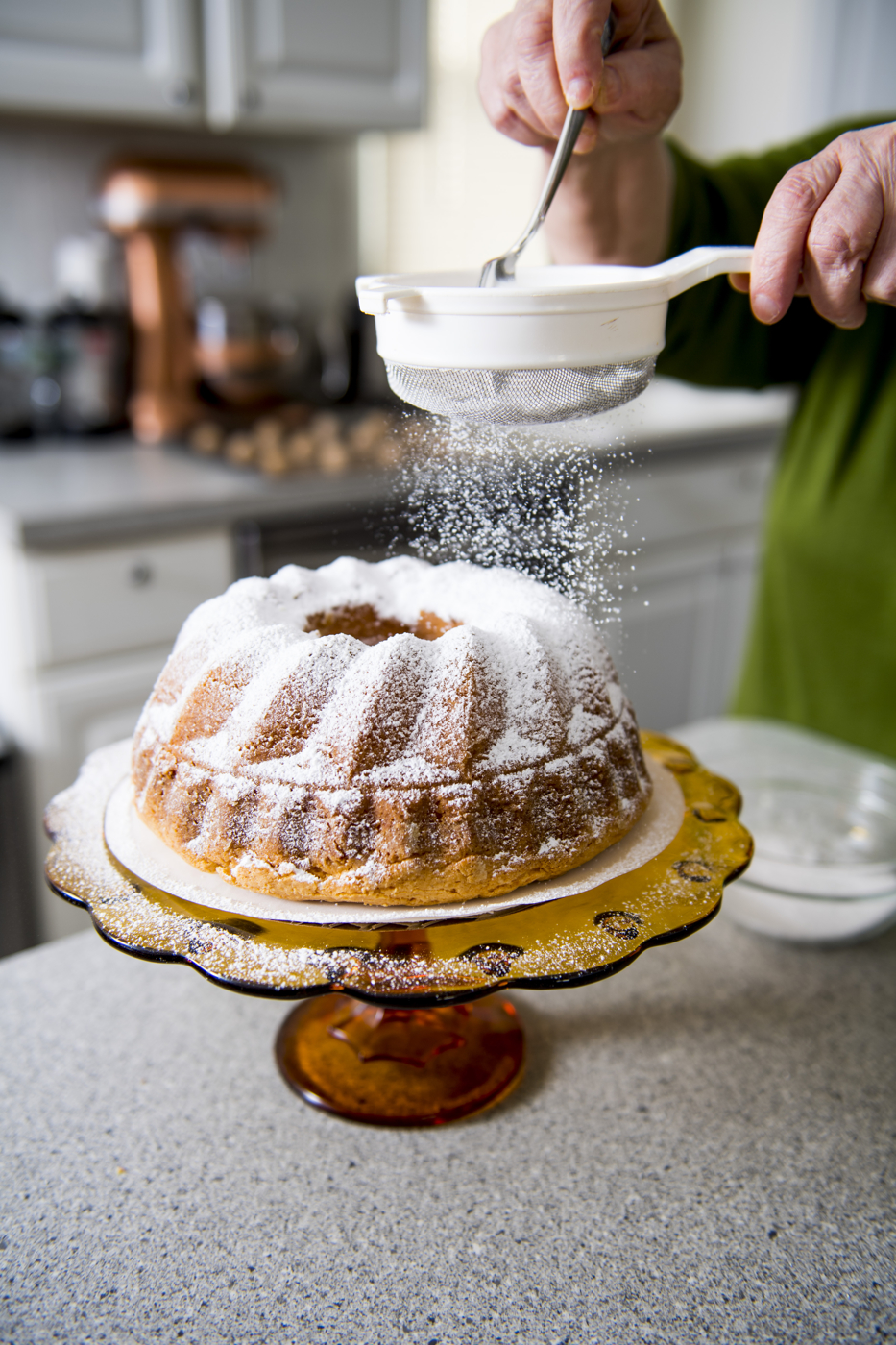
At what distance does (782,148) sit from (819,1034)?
0.99 meters

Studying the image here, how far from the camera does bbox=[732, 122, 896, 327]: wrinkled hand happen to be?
1.80 ft

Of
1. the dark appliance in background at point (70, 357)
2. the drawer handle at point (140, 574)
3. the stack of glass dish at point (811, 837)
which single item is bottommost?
the stack of glass dish at point (811, 837)

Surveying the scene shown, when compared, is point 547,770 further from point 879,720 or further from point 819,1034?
point 879,720

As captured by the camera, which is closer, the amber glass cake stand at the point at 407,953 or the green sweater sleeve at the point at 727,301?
the amber glass cake stand at the point at 407,953

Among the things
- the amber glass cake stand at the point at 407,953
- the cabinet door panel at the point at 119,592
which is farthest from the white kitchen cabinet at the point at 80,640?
the amber glass cake stand at the point at 407,953

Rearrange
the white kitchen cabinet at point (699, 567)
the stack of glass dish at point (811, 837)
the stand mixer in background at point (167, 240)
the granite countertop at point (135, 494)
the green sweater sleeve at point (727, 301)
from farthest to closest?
1. the white kitchen cabinet at point (699, 567)
2. the stand mixer in background at point (167, 240)
3. the granite countertop at point (135, 494)
4. the green sweater sleeve at point (727, 301)
5. the stack of glass dish at point (811, 837)

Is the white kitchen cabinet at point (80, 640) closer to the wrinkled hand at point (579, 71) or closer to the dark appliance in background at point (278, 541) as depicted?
the dark appliance in background at point (278, 541)

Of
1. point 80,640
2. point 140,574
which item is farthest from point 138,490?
point 80,640

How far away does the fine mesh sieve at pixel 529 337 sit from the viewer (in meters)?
0.53

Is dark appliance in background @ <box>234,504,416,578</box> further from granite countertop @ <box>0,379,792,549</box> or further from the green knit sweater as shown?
the green knit sweater

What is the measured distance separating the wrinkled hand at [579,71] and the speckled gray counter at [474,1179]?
0.67 m

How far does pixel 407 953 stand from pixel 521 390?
332 mm

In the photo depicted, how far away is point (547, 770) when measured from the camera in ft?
2.01

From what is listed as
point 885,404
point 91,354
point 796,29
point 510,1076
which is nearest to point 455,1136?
point 510,1076
